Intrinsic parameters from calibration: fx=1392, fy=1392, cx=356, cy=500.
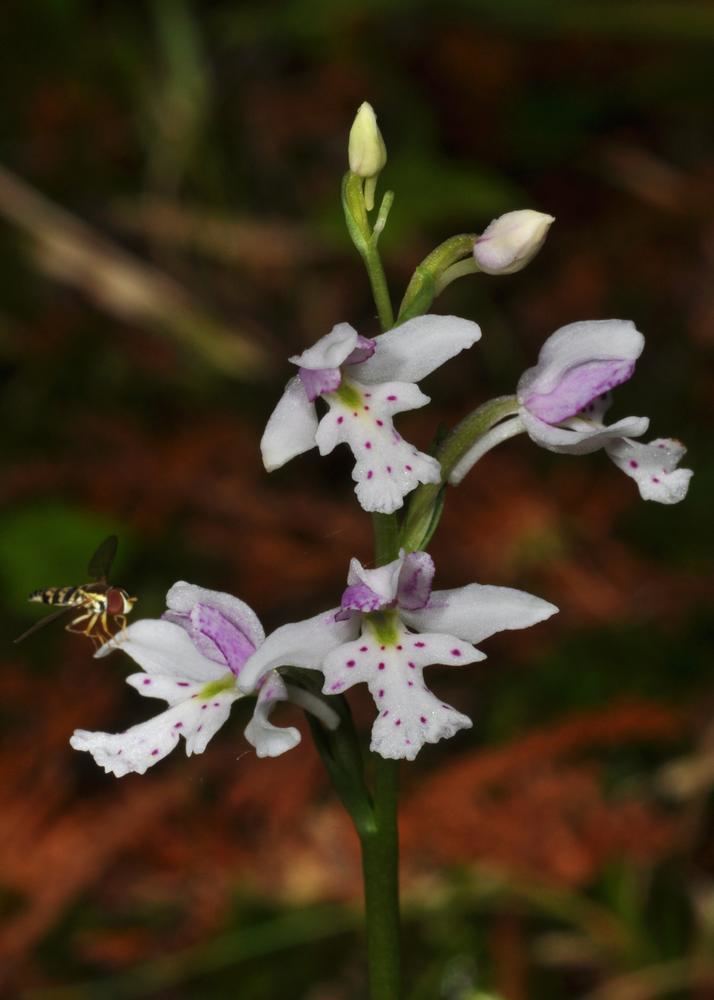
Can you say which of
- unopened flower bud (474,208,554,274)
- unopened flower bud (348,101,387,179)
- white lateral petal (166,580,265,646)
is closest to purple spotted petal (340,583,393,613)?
white lateral petal (166,580,265,646)

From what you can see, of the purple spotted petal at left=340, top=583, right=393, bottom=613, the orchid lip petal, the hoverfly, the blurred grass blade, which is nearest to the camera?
the orchid lip petal

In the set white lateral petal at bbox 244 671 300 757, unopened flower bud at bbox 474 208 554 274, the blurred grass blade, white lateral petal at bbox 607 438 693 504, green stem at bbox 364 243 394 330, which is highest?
→ the blurred grass blade

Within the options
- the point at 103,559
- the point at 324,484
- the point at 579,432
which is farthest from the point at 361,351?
the point at 324,484

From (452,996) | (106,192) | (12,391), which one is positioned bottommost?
(452,996)

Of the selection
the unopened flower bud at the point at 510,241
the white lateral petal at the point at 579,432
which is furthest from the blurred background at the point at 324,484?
the unopened flower bud at the point at 510,241

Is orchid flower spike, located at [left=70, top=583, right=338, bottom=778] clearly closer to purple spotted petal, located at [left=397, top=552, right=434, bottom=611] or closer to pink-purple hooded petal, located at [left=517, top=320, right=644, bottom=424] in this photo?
purple spotted petal, located at [left=397, top=552, right=434, bottom=611]

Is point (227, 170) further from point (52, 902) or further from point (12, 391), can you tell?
point (52, 902)

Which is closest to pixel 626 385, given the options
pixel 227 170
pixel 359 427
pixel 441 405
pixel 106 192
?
pixel 441 405
